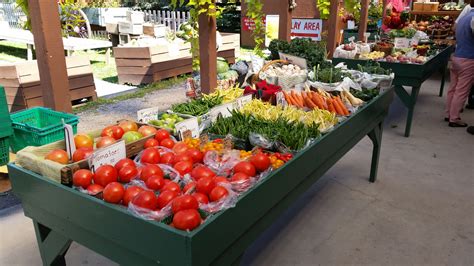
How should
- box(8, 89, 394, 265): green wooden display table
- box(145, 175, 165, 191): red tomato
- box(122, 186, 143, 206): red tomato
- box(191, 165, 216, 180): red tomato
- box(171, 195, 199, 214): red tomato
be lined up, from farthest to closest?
box(191, 165, 216, 180): red tomato, box(145, 175, 165, 191): red tomato, box(122, 186, 143, 206): red tomato, box(171, 195, 199, 214): red tomato, box(8, 89, 394, 265): green wooden display table

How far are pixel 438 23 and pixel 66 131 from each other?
34.2 feet

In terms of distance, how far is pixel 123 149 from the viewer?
2193 mm

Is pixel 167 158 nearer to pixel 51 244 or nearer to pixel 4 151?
pixel 51 244

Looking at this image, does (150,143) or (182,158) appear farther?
(150,143)

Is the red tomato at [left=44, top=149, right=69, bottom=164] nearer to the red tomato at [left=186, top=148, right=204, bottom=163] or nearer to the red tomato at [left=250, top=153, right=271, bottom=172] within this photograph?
the red tomato at [left=186, top=148, right=204, bottom=163]

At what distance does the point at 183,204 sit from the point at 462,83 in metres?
5.45

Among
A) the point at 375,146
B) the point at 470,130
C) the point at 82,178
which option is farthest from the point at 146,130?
the point at 470,130

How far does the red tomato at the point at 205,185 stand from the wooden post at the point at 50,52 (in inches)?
95.8

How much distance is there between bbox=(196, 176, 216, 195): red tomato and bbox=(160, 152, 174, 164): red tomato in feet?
1.23

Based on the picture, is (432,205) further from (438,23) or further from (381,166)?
(438,23)

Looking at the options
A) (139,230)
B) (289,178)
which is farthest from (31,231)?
(289,178)

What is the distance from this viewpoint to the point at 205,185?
72.9 inches

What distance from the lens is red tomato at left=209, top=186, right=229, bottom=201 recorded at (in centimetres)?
178

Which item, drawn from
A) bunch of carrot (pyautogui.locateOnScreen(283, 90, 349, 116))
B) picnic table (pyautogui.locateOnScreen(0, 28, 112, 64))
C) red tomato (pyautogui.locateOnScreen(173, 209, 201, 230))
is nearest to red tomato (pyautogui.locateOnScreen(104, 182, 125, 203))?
red tomato (pyautogui.locateOnScreen(173, 209, 201, 230))
